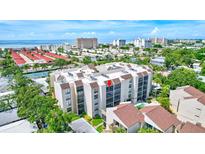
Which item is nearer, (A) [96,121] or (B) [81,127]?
(B) [81,127]

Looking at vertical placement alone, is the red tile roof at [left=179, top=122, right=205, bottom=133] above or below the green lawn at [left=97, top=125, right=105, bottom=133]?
above

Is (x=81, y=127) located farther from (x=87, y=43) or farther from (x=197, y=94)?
(x=87, y=43)

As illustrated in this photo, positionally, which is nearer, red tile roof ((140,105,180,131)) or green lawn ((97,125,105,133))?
red tile roof ((140,105,180,131))

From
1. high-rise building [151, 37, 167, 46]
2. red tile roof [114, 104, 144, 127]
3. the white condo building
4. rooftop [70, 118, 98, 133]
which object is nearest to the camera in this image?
rooftop [70, 118, 98, 133]

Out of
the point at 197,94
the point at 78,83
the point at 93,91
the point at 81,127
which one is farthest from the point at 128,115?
the point at 197,94

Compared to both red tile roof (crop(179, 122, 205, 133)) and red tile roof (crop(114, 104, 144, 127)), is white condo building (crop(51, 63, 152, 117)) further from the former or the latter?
red tile roof (crop(179, 122, 205, 133))

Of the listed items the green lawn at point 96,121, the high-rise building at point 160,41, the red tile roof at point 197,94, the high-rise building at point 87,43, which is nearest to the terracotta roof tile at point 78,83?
the green lawn at point 96,121

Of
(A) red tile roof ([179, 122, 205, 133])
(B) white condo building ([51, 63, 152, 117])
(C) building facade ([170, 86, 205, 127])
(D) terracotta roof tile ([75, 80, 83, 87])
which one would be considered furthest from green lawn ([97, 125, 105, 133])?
(C) building facade ([170, 86, 205, 127])

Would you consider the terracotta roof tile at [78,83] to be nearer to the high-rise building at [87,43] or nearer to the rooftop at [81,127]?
the rooftop at [81,127]

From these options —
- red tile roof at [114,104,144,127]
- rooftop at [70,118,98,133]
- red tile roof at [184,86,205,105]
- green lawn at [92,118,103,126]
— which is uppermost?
red tile roof at [184,86,205,105]
